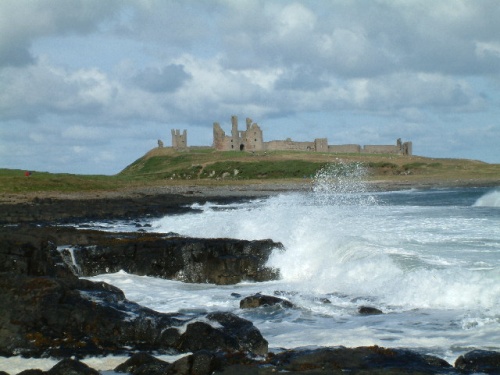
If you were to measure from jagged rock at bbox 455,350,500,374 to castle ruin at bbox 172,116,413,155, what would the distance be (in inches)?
3925

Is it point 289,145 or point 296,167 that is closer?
point 296,167

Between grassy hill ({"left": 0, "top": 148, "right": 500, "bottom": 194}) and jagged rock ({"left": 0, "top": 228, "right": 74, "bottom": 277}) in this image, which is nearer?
jagged rock ({"left": 0, "top": 228, "right": 74, "bottom": 277})

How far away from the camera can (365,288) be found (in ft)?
44.3

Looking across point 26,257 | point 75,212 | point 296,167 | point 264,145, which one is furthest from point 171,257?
point 264,145

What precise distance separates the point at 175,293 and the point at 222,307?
7.23 feet

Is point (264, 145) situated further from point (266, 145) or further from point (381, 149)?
point (381, 149)

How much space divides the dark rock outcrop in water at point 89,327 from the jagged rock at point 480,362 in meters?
2.35

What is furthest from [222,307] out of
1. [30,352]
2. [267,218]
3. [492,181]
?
[492,181]

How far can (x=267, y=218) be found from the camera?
2403cm

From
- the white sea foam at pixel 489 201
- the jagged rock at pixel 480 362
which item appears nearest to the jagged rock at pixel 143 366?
the jagged rock at pixel 480 362

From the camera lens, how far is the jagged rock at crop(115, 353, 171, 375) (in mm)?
7234

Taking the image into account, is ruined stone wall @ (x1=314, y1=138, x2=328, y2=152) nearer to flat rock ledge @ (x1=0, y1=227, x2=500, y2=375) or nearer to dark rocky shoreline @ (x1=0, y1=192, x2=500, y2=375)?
dark rocky shoreline @ (x1=0, y1=192, x2=500, y2=375)

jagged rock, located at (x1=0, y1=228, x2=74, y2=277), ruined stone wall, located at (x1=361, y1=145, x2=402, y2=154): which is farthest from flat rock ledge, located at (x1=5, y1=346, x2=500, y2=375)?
ruined stone wall, located at (x1=361, y1=145, x2=402, y2=154)

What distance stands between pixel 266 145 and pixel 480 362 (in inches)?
4041
